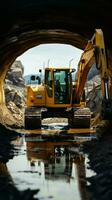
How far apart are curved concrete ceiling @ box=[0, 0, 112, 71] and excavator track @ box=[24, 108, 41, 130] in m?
3.07

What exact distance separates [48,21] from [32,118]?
156 inches

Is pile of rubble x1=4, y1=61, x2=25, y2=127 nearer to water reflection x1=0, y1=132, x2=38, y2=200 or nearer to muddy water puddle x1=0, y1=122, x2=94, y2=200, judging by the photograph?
muddy water puddle x1=0, y1=122, x2=94, y2=200

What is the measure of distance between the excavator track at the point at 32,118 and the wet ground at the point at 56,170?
2824 millimetres

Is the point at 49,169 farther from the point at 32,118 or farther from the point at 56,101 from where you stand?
the point at 56,101

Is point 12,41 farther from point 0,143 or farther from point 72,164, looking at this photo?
point 72,164

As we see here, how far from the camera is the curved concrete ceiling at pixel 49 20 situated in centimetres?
1456

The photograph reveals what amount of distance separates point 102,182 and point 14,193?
165 centimetres

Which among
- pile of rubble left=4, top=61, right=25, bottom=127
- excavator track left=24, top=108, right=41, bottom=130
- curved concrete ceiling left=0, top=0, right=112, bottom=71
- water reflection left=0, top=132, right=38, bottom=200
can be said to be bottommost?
water reflection left=0, top=132, right=38, bottom=200

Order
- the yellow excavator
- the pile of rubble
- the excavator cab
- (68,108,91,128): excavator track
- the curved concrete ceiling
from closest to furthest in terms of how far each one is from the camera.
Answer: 1. the curved concrete ceiling
2. (68,108,91,128): excavator track
3. the yellow excavator
4. the excavator cab
5. the pile of rubble

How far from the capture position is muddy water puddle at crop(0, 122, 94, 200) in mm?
8719

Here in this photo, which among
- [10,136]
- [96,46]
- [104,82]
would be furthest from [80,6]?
[10,136]

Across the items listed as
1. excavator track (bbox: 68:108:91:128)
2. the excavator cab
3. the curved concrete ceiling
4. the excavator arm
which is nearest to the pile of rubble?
the excavator cab

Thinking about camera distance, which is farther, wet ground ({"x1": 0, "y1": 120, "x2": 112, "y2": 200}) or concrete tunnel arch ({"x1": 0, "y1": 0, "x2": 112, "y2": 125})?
concrete tunnel arch ({"x1": 0, "y1": 0, "x2": 112, "y2": 125})

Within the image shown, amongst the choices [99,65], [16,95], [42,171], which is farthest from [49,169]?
[16,95]
